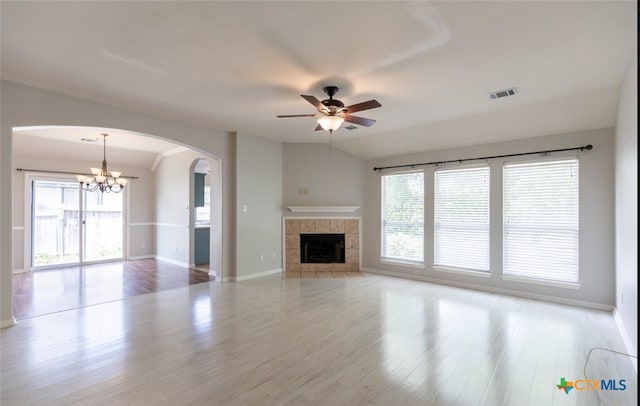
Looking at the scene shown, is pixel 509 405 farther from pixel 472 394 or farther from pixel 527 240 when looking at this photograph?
pixel 527 240

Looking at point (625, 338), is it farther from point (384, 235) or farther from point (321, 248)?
point (321, 248)

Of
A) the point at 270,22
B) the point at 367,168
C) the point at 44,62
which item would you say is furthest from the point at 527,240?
the point at 44,62

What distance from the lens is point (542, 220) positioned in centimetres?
463

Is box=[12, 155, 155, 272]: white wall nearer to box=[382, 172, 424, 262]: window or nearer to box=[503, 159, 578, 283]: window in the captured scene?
box=[382, 172, 424, 262]: window

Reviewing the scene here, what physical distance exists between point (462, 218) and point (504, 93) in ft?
7.87

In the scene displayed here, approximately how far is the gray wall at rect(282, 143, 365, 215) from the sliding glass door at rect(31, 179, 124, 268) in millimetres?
4810

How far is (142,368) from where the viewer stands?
261cm

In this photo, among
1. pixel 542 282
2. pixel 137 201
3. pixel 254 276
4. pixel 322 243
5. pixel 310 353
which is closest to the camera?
pixel 310 353

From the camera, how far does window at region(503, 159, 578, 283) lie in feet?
14.5

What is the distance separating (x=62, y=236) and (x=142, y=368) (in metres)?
6.40

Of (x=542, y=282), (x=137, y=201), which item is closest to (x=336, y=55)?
(x=542, y=282)

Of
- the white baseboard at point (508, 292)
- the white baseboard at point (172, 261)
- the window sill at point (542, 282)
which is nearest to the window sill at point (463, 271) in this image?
the white baseboard at point (508, 292)

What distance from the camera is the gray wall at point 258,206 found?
5.81 meters

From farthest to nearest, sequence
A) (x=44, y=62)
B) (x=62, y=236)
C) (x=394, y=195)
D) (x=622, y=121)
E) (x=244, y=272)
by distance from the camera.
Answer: (x=62, y=236) → (x=394, y=195) → (x=244, y=272) → (x=622, y=121) → (x=44, y=62)
